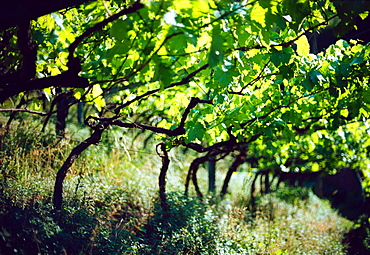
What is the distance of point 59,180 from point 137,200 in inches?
58.9

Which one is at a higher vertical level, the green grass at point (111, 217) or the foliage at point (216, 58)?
the foliage at point (216, 58)

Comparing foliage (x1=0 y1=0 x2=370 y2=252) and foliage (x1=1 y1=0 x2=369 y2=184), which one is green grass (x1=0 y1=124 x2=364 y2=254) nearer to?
foliage (x1=0 y1=0 x2=370 y2=252)

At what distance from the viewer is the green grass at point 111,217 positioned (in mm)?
3229

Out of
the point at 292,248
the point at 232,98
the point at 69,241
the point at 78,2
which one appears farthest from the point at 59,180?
the point at 292,248

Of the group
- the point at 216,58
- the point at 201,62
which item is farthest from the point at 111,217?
the point at 216,58

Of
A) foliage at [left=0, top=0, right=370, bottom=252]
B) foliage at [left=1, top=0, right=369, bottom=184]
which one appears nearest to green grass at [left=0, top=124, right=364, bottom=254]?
foliage at [left=0, top=0, right=370, bottom=252]

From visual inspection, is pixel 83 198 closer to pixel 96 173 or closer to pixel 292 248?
pixel 96 173

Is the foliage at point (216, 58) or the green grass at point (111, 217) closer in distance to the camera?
the foliage at point (216, 58)

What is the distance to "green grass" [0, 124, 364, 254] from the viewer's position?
323cm

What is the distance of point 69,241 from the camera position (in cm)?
323

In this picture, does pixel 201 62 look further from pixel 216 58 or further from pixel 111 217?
pixel 111 217

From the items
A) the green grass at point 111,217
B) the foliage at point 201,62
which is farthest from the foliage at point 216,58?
the green grass at point 111,217

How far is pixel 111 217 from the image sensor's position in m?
4.28

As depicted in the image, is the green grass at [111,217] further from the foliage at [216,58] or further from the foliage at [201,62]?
the foliage at [216,58]
